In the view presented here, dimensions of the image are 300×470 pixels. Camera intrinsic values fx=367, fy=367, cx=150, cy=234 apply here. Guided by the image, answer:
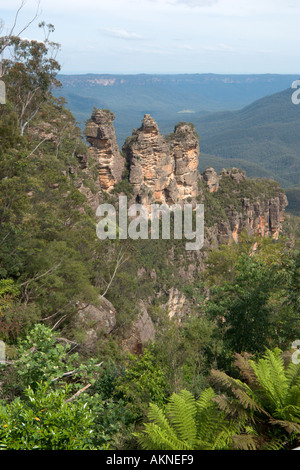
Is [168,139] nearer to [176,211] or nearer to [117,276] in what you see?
[176,211]

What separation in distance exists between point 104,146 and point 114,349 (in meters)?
33.3

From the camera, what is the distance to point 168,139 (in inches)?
2238

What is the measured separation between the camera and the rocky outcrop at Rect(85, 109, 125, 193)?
44.7 meters

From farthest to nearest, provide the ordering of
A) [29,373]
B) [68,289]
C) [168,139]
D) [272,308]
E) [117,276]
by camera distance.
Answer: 1. [168,139]
2. [117,276]
3. [68,289]
4. [272,308]
5. [29,373]

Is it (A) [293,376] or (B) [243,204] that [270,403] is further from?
(B) [243,204]

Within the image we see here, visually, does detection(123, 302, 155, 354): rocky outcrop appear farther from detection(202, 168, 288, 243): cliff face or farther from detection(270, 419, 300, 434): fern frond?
detection(202, 168, 288, 243): cliff face

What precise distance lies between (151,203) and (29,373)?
45.6m

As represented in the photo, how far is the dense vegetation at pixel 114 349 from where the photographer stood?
552cm

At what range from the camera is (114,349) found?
16.9m

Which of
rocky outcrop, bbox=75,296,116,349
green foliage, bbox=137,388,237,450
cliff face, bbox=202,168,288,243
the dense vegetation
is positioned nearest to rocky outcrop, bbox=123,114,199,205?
cliff face, bbox=202,168,288,243

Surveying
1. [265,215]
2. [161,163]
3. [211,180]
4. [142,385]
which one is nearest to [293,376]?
[142,385]

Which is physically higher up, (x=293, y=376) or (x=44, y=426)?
(x=293, y=376)

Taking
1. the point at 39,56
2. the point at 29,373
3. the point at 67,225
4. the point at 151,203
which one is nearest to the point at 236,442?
the point at 29,373

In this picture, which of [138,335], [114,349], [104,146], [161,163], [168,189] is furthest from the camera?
[168,189]
